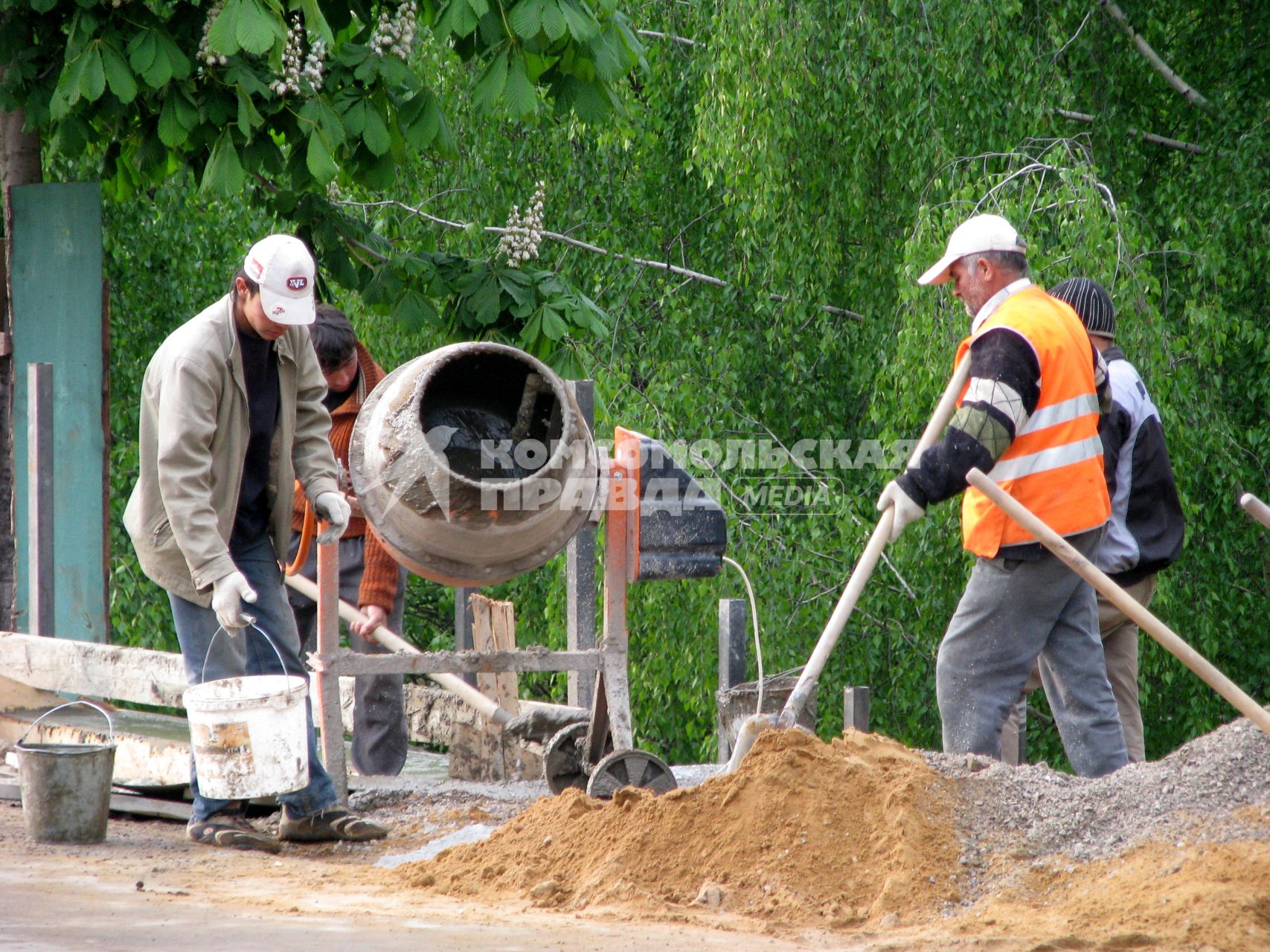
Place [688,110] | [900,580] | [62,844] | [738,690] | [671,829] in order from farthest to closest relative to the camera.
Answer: [688,110]
[900,580]
[738,690]
[62,844]
[671,829]

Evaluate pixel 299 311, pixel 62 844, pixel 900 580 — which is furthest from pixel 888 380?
pixel 62 844

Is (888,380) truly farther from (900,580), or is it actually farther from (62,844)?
(62,844)

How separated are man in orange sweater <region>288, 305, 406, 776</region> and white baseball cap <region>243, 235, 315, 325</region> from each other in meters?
0.79

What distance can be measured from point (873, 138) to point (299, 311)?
4.74 m

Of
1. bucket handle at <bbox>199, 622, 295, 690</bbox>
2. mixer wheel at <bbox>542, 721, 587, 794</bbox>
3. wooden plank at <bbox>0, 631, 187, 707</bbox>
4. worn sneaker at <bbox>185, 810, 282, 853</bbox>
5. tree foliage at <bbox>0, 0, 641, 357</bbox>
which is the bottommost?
worn sneaker at <bbox>185, 810, 282, 853</bbox>

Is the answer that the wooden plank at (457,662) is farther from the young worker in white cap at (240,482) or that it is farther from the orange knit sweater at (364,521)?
the orange knit sweater at (364,521)

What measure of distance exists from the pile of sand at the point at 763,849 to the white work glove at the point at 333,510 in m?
1.04

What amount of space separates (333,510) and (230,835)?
97cm

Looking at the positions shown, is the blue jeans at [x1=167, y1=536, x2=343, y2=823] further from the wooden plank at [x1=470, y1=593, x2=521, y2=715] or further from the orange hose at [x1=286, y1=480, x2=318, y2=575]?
the wooden plank at [x1=470, y1=593, x2=521, y2=715]

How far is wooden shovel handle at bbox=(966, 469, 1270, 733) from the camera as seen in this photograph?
138 inches

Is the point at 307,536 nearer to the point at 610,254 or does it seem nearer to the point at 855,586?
the point at 855,586

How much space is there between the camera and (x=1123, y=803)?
11.8ft

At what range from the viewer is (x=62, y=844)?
414 centimetres

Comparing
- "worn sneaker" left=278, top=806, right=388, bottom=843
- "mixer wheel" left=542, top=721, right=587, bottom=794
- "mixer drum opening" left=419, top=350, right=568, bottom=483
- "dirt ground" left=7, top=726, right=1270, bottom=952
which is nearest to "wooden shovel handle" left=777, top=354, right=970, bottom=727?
"dirt ground" left=7, top=726, right=1270, bottom=952
